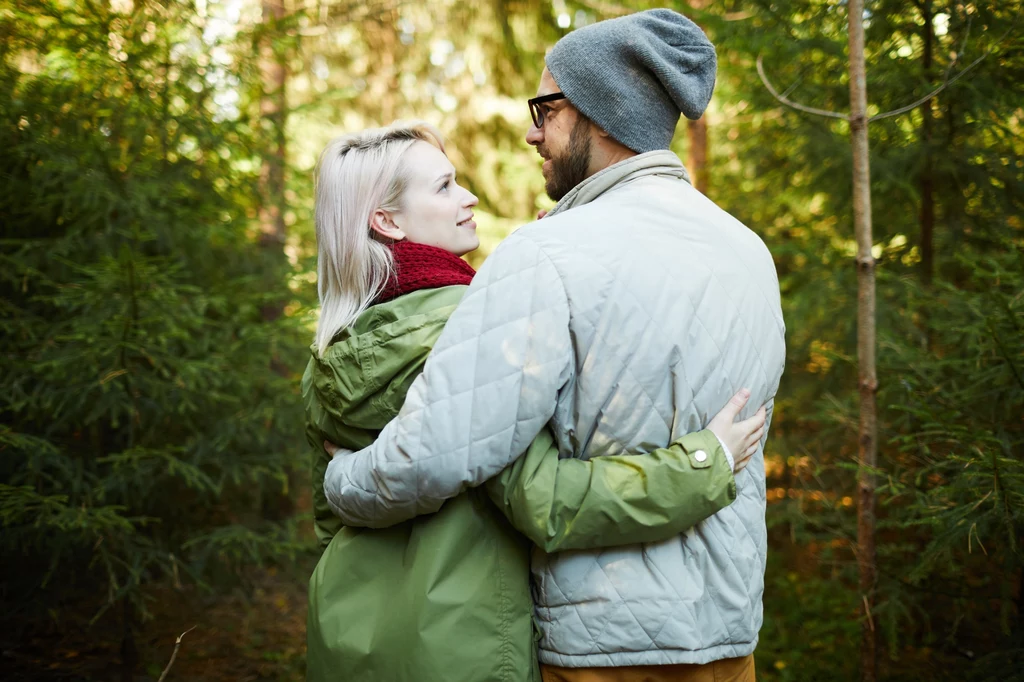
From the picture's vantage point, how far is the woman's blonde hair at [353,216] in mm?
1995

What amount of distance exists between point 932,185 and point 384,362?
13.4 feet

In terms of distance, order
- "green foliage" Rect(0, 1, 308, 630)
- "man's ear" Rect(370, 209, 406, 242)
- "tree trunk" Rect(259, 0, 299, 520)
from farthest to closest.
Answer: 1. "tree trunk" Rect(259, 0, 299, 520)
2. "green foliage" Rect(0, 1, 308, 630)
3. "man's ear" Rect(370, 209, 406, 242)

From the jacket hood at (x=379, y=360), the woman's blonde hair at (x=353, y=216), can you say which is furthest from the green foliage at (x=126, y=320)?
the jacket hood at (x=379, y=360)

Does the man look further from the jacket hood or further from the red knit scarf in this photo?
the red knit scarf

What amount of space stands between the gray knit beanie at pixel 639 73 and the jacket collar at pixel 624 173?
2.8 inches

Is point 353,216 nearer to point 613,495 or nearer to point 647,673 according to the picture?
point 613,495

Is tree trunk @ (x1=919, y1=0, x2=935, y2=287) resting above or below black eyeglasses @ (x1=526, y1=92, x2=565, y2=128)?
below

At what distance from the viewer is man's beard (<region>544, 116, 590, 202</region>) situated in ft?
6.36

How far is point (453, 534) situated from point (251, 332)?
10.2 ft

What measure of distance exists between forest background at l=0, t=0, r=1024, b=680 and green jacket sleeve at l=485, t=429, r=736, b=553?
1.71m

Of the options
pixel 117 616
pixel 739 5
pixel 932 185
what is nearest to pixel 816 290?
pixel 932 185

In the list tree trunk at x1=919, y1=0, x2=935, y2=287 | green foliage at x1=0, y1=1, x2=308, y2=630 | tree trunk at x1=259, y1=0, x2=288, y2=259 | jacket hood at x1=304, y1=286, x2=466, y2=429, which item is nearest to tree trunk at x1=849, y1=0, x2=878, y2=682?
tree trunk at x1=919, y1=0, x2=935, y2=287

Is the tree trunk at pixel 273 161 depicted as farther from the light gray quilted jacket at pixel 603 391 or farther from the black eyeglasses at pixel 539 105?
the light gray quilted jacket at pixel 603 391

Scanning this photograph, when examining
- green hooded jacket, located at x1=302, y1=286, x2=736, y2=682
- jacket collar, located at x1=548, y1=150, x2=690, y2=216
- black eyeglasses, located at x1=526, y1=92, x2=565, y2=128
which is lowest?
green hooded jacket, located at x1=302, y1=286, x2=736, y2=682
